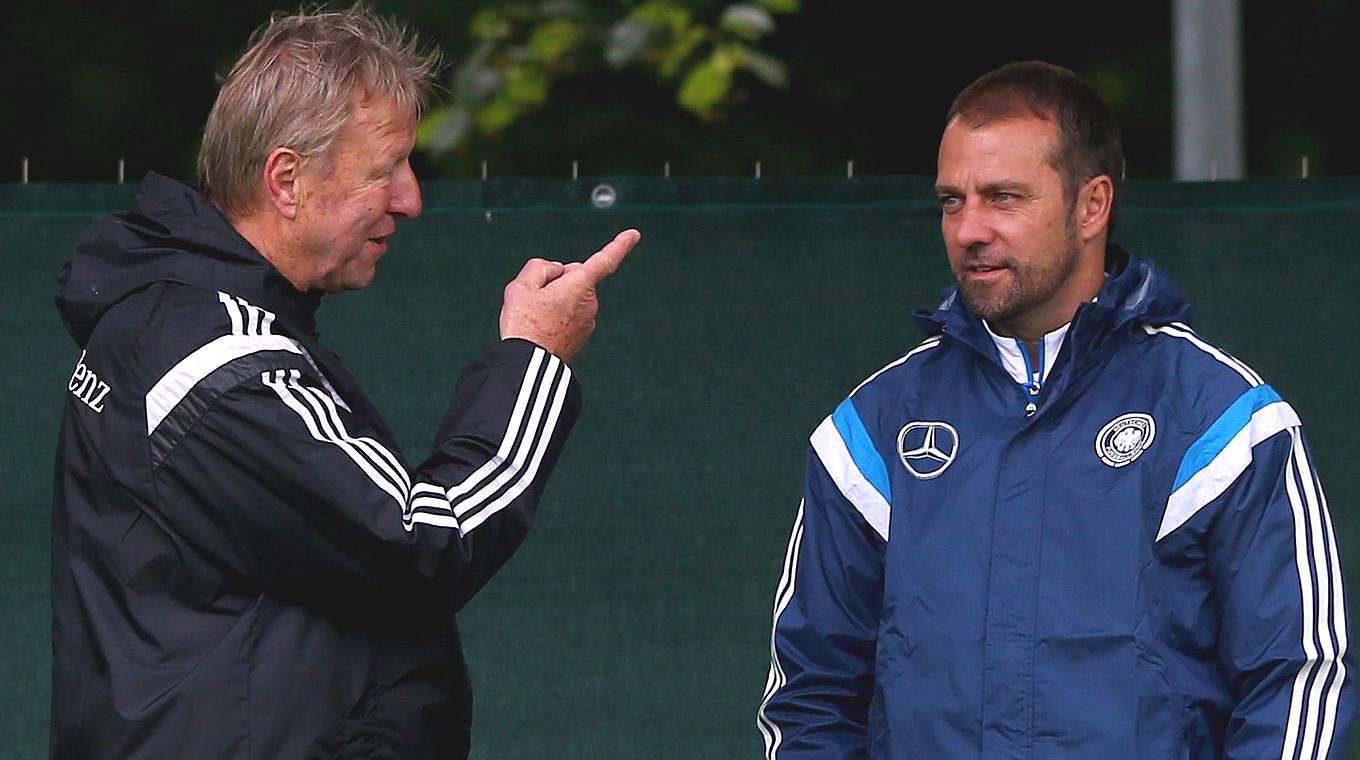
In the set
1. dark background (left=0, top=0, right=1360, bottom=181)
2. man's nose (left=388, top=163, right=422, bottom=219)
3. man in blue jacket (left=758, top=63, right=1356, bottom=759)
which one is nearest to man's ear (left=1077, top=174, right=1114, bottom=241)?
man in blue jacket (left=758, top=63, right=1356, bottom=759)

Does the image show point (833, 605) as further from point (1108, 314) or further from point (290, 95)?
point (290, 95)

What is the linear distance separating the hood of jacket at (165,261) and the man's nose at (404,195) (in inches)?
6.7

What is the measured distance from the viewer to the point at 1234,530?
2264mm

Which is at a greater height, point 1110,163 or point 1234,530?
point 1110,163

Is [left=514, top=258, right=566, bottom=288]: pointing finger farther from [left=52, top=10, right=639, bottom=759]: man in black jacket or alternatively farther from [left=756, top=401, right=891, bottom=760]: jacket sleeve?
[left=756, top=401, right=891, bottom=760]: jacket sleeve

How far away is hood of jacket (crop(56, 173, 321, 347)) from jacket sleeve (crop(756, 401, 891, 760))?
70 cm

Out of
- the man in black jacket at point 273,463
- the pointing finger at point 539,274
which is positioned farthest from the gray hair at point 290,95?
the pointing finger at point 539,274

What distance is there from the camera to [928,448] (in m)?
2.46

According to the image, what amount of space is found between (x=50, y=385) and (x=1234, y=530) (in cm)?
204

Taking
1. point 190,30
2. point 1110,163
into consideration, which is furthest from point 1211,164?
point 190,30

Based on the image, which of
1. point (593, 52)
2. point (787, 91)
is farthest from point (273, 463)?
point (787, 91)

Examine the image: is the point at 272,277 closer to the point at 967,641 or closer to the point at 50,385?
the point at 967,641

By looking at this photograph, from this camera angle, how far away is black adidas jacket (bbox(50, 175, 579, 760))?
213cm

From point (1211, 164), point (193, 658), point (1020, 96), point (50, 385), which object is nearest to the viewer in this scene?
point (193, 658)
